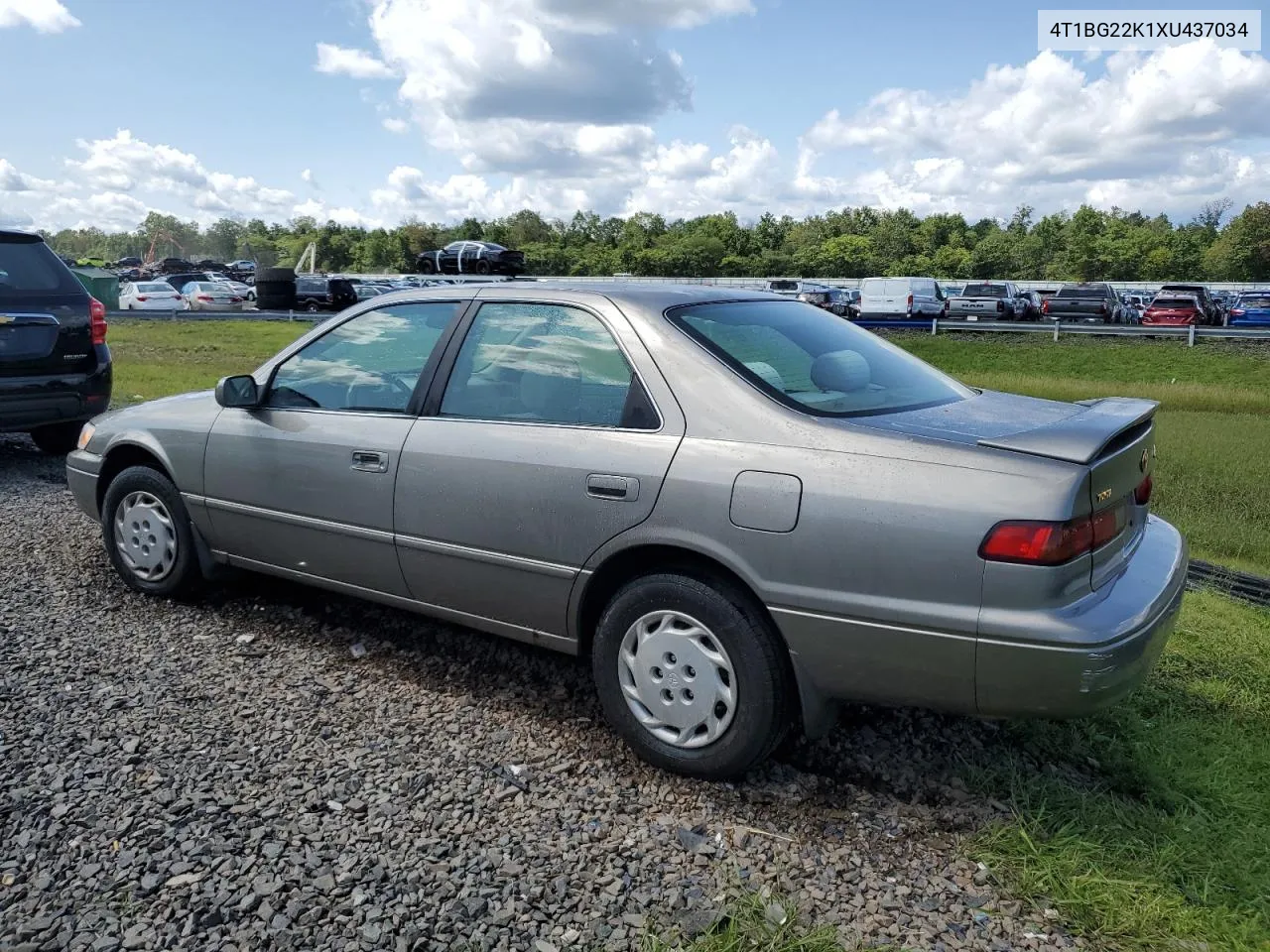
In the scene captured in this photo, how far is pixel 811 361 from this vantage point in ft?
12.0

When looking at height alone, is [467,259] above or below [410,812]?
above

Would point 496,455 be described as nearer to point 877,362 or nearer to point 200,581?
point 877,362

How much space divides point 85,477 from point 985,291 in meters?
34.3

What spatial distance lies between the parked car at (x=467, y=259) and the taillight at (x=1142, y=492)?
17232mm

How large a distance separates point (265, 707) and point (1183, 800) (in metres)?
3.20

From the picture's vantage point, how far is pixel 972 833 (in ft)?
9.91

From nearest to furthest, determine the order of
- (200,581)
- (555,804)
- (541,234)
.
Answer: (555,804)
(200,581)
(541,234)

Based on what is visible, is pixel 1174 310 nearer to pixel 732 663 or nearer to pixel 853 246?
pixel 732 663

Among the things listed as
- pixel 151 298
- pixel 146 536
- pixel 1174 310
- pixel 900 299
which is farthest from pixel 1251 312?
pixel 151 298

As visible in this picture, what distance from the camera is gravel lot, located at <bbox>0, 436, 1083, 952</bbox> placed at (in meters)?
2.62

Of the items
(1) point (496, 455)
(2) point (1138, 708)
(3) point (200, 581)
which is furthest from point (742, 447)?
(3) point (200, 581)

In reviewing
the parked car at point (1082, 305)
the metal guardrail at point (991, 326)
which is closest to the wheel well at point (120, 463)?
the metal guardrail at point (991, 326)

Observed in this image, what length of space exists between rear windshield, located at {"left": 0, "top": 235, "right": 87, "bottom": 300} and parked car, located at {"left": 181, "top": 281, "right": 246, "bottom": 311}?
3262cm

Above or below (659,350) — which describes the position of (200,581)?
below
